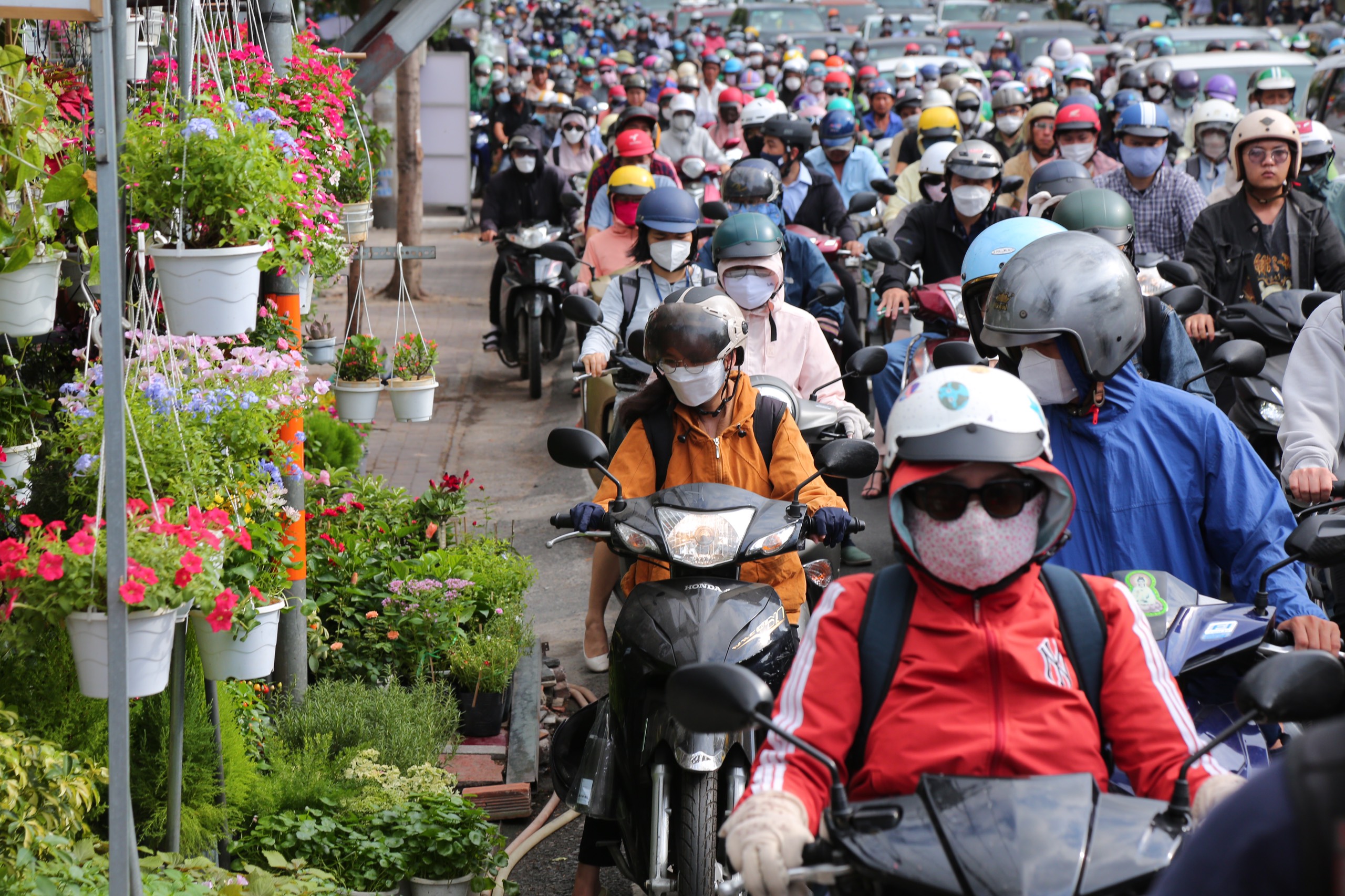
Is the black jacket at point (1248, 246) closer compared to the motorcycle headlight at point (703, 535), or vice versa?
the motorcycle headlight at point (703, 535)

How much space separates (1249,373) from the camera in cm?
497

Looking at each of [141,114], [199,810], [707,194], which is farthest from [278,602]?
[707,194]

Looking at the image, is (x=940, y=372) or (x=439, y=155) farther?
(x=439, y=155)

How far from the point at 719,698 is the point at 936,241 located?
6928 mm

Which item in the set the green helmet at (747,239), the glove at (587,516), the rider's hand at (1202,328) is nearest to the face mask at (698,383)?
the glove at (587,516)

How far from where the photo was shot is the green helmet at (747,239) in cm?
706

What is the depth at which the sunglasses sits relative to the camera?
2799mm

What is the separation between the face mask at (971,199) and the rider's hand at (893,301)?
1.95 feet

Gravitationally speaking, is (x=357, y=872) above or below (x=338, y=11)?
below

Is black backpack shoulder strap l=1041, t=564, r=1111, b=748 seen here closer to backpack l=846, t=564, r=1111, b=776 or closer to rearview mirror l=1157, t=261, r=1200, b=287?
backpack l=846, t=564, r=1111, b=776

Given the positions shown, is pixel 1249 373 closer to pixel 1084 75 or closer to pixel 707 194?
pixel 707 194

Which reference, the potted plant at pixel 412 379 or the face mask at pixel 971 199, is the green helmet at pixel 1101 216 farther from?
the potted plant at pixel 412 379

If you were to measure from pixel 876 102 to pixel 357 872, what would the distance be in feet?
55.9

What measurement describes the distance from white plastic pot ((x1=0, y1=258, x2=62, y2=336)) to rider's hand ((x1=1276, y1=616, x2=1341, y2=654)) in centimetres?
300
